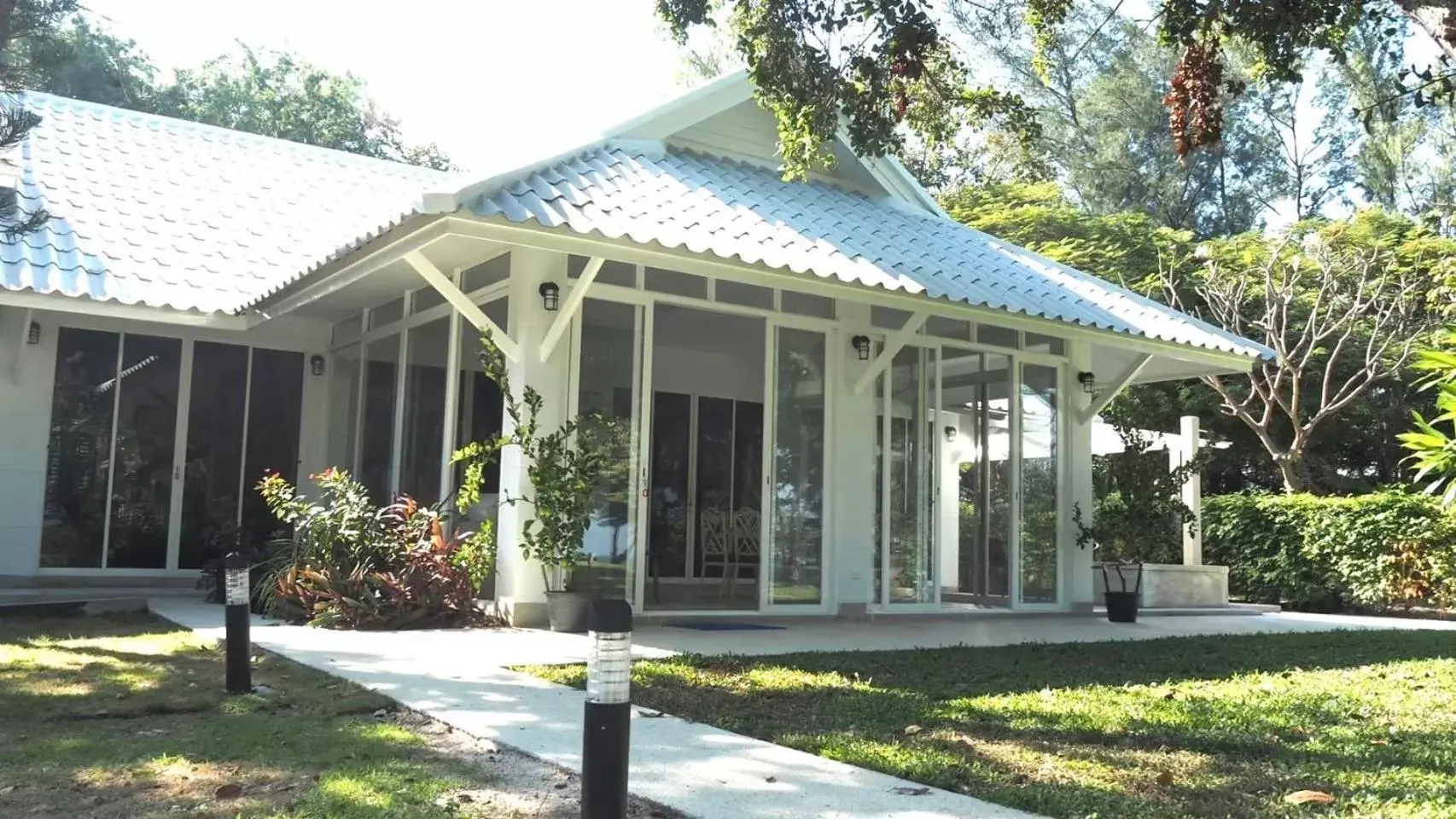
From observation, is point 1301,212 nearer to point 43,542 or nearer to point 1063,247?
point 1063,247

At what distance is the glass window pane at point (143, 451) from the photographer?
10281mm

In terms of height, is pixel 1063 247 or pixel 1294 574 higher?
pixel 1063 247

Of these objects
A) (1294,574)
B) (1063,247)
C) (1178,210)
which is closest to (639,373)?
(1294,574)

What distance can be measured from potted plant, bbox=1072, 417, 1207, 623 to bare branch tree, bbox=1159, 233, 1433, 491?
568 centimetres

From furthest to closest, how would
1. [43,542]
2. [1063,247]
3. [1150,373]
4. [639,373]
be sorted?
[1063,247], [1150,373], [43,542], [639,373]

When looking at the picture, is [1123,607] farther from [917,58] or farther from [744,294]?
[917,58]

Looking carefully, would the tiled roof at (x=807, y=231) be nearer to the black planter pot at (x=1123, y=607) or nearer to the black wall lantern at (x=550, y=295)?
A: the black wall lantern at (x=550, y=295)

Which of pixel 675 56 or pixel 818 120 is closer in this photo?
pixel 818 120

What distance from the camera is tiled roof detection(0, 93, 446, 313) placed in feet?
30.7

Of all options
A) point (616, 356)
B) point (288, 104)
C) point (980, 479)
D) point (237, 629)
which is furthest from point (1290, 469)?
point (288, 104)

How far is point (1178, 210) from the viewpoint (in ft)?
91.0

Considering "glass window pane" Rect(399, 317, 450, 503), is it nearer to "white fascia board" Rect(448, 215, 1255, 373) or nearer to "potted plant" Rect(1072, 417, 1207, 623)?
"white fascia board" Rect(448, 215, 1255, 373)

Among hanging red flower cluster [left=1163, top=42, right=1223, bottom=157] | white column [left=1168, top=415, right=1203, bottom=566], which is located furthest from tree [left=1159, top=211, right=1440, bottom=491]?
hanging red flower cluster [left=1163, top=42, right=1223, bottom=157]

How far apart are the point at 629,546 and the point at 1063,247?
1337 centimetres
